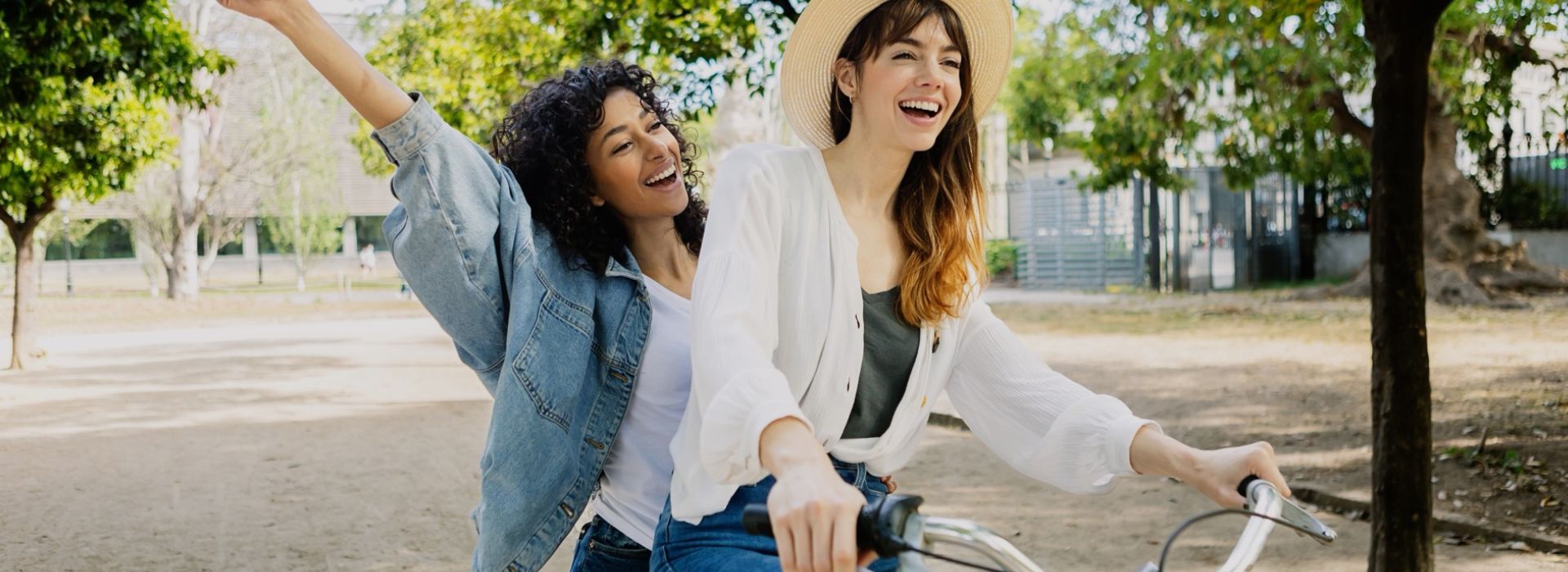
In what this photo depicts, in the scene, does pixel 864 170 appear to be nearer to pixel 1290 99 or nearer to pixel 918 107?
pixel 918 107

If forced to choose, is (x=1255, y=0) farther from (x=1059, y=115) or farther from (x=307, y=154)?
(x=307, y=154)

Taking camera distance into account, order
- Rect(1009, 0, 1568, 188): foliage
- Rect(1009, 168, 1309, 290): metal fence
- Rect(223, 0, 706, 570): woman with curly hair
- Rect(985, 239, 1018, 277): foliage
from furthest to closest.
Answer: Rect(985, 239, 1018, 277): foliage < Rect(1009, 168, 1309, 290): metal fence < Rect(1009, 0, 1568, 188): foliage < Rect(223, 0, 706, 570): woman with curly hair

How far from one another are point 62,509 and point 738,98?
11.2m

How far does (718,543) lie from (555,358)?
531mm

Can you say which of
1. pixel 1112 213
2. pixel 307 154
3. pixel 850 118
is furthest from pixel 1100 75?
pixel 307 154

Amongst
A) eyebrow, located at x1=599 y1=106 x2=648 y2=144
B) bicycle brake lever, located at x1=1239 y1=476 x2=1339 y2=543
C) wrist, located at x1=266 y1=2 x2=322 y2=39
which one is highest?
wrist, located at x1=266 y1=2 x2=322 y2=39

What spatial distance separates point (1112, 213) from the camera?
26594 mm

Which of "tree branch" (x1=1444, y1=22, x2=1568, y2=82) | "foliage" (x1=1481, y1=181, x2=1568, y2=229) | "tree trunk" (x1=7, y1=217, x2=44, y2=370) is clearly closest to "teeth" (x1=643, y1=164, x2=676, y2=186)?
"tree branch" (x1=1444, y1=22, x2=1568, y2=82)

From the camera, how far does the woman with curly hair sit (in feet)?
7.45

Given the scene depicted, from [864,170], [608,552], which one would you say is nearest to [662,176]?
[864,170]

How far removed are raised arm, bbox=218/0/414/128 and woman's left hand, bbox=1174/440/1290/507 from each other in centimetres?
136

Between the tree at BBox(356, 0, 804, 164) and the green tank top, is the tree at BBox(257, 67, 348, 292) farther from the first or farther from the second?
the green tank top

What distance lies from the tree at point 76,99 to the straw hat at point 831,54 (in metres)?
8.89

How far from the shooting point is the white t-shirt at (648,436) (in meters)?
2.44
